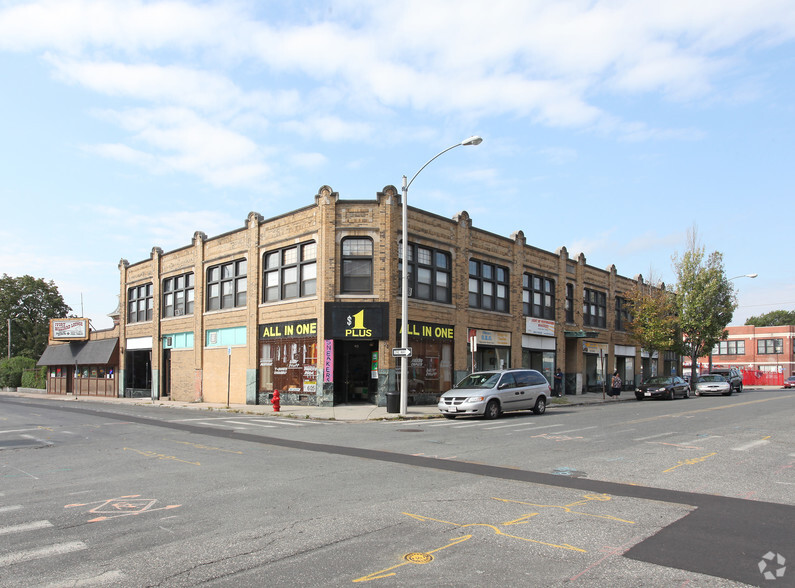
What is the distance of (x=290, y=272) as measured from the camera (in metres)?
28.7

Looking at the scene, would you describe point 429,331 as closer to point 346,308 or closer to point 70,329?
point 346,308

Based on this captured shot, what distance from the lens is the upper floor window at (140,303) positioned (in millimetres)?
40594

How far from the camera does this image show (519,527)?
20.2 feet

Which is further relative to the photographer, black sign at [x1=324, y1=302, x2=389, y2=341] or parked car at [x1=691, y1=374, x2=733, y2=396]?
parked car at [x1=691, y1=374, x2=733, y2=396]

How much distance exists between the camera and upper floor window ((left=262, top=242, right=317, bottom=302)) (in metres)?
27.5

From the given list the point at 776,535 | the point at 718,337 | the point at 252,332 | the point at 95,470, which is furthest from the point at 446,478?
the point at 718,337

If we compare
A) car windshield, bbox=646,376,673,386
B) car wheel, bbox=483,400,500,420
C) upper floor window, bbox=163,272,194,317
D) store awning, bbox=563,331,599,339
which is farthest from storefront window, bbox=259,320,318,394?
car windshield, bbox=646,376,673,386

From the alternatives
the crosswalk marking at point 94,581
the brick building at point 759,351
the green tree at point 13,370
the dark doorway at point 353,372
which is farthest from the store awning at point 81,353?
the brick building at point 759,351

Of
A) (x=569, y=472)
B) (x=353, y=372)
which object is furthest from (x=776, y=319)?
(x=569, y=472)

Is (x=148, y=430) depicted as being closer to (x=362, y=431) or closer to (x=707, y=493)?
(x=362, y=431)

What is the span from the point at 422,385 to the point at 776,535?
2194cm

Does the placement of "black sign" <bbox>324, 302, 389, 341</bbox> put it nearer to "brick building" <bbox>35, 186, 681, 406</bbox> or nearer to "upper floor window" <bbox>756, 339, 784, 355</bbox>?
"brick building" <bbox>35, 186, 681, 406</bbox>

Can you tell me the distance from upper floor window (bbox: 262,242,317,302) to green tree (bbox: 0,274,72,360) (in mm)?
54528

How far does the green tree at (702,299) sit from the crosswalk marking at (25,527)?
1798 inches
